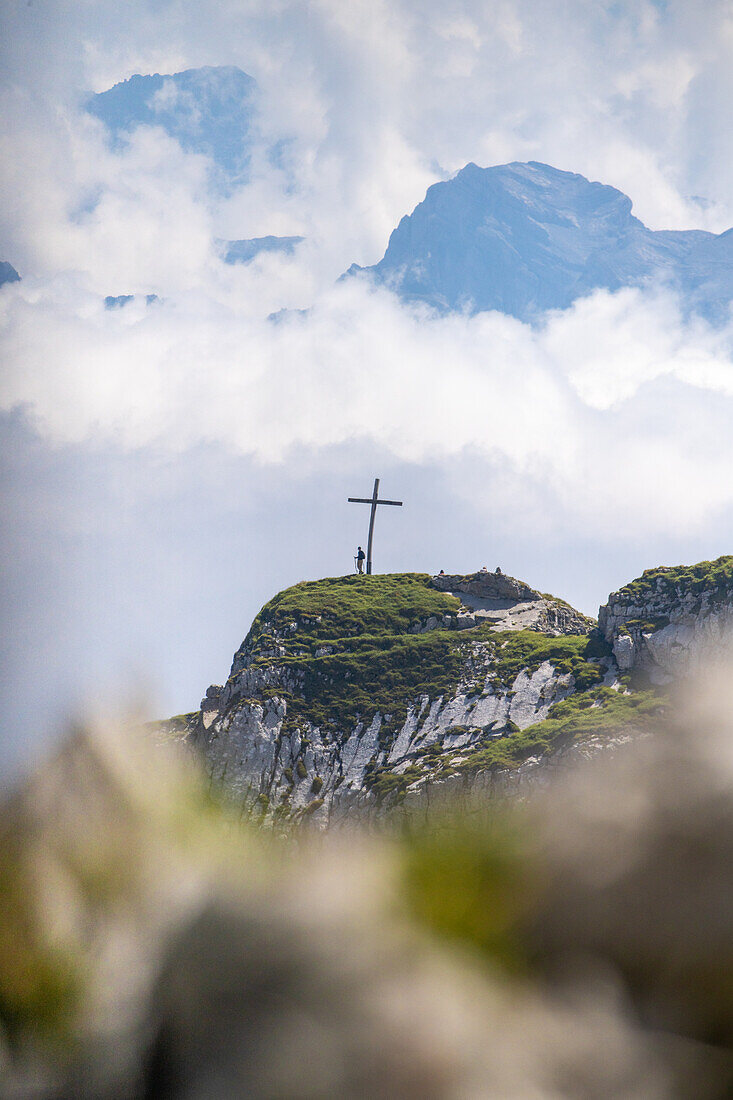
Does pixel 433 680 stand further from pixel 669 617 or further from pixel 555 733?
pixel 669 617

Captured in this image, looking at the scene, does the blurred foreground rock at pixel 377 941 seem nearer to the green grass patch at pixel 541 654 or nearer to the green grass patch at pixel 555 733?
the green grass patch at pixel 555 733

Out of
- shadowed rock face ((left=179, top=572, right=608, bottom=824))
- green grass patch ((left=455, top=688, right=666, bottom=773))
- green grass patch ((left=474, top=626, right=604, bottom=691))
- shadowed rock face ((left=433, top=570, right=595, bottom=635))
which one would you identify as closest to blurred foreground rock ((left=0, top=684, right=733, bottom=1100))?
green grass patch ((left=455, top=688, right=666, bottom=773))

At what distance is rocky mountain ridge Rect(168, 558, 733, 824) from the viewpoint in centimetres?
2169

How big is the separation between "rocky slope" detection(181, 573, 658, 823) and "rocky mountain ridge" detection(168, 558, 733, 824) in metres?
0.06

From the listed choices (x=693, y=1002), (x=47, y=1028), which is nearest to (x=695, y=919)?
(x=693, y=1002)

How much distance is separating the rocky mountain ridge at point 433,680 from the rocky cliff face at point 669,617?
0.05m

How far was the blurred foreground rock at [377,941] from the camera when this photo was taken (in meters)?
1.26

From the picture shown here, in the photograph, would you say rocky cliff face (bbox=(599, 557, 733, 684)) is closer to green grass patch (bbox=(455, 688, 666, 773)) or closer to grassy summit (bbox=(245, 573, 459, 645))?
green grass patch (bbox=(455, 688, 666, 773))

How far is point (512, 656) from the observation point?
91.4 ft

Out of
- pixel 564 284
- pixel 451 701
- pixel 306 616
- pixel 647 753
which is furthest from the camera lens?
pixel 564 284

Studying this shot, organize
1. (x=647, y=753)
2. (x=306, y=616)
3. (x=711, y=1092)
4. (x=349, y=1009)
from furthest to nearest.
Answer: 1. (x=306, y=616)
2. (x=647, y=753)
3. (x=349, y=1009)
4. (x=711, y=1092)

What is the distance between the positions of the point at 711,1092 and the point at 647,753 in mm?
524

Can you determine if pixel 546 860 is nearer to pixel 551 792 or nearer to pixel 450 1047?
→ pixel 551 792

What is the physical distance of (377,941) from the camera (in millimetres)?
1361
